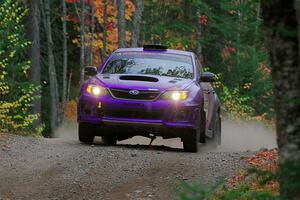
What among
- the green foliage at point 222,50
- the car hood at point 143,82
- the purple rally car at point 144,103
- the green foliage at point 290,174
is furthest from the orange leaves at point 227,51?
the green foliage at point 290,174

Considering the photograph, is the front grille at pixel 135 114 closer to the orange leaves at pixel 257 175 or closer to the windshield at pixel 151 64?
the windshield at pixel 151 64

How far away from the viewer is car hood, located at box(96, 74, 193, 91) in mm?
12242

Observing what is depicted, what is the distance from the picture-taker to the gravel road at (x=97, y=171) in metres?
9.02

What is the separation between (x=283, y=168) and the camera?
4.12 m

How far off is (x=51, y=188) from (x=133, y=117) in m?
3.28

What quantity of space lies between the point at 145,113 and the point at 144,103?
180 mm

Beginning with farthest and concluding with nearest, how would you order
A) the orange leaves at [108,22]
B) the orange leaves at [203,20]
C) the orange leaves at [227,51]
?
the orange leaves at [203,20] < the orange leaves at [227,51] < the orange leaves at [108,22]

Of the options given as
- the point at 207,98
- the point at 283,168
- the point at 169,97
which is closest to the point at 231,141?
the point at 207,98

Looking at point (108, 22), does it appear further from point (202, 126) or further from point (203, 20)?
point (202, 126)

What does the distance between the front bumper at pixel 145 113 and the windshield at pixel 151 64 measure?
1052 mm

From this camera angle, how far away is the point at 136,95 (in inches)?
481

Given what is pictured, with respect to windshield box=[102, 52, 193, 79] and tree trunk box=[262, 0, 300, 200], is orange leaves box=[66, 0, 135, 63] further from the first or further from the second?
tree trunk box=[262, 0, 300, 200]

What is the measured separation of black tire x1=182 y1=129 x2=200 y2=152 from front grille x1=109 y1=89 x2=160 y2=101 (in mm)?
888

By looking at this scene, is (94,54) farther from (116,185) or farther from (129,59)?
(116,185)
